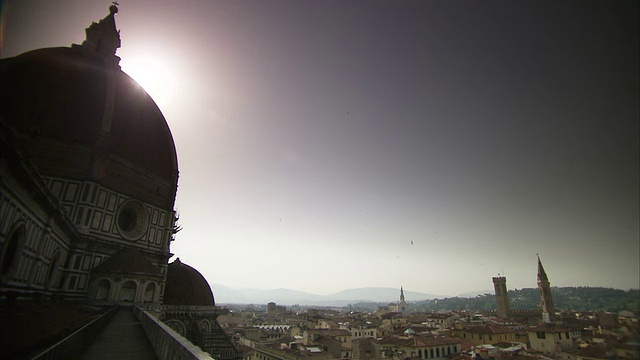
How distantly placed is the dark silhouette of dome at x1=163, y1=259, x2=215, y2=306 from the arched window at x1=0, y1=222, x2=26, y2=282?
1596cm

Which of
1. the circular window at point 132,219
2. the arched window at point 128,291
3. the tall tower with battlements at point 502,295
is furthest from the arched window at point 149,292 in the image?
the tall tower with battlements at point 502,295

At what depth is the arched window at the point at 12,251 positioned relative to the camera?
34.2ft

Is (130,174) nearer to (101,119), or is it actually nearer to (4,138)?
(101,119)

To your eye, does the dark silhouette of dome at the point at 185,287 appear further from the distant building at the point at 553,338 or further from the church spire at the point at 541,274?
the church spire at the point at 541,274

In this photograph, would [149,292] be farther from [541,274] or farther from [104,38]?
[541,274]

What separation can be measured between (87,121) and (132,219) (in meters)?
7.90

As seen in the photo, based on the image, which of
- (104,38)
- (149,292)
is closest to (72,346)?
(149,292)

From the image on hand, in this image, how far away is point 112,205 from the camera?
22750 mm

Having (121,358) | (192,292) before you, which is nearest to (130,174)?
(192,292)

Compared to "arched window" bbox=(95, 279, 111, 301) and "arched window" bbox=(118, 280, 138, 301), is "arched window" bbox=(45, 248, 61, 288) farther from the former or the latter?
"arched window" bbox=(118, 280, 138, 301)

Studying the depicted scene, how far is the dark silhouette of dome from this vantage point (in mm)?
26188

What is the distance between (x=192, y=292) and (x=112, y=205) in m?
9.84

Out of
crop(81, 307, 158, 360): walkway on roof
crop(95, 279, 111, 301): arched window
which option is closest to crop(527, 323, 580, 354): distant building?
crop(81, 307, 158, 360): walkway on roof

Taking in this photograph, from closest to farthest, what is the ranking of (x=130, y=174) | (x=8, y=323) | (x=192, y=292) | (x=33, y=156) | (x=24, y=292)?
(x=8, y=323)
(x=24, y=292)
(x=33, y=156)
(x=130, y=174)
(x=192, y=292)
